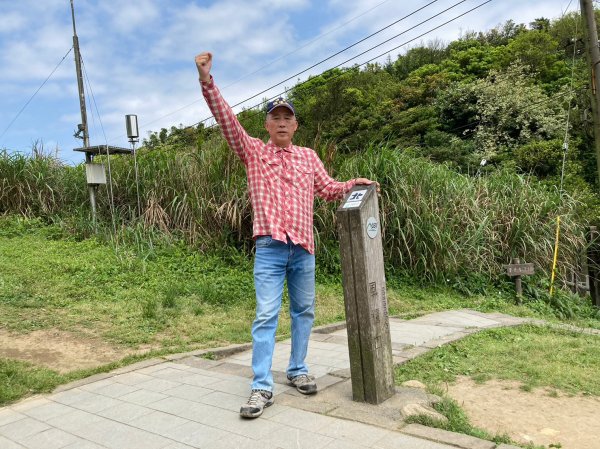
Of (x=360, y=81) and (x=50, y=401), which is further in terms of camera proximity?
(x=360, y=81)

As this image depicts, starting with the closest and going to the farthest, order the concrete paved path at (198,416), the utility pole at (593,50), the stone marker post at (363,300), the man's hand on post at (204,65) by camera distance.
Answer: the concrete paved path at (198,416)
the man's hand on post at (204,65)
the stone marker post at (363,300)
the utility pole at (593,50)

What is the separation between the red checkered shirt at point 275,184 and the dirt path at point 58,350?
2.12m

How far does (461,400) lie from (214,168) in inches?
232

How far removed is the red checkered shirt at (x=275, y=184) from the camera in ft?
9.93

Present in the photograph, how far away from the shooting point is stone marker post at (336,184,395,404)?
2.97 metres

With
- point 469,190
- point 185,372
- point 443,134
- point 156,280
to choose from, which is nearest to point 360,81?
point 443,134

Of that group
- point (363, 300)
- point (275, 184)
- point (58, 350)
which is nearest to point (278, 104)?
point (275, 184)

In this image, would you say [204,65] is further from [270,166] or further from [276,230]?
[276,230]

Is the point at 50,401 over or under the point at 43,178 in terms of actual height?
under

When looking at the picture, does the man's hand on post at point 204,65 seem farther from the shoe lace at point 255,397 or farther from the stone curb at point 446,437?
the stone curb at point 446,437

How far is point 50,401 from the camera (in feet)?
10.6

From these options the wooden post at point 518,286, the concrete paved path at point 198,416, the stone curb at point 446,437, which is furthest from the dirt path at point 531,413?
the wooden post at point 518,286

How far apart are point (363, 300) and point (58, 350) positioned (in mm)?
2951

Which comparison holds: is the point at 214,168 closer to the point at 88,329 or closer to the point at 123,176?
the point at 123,176
